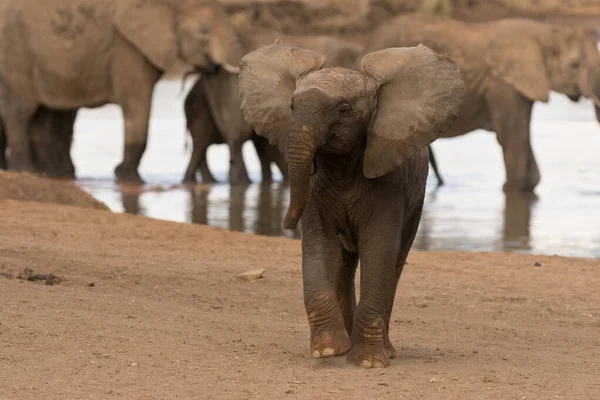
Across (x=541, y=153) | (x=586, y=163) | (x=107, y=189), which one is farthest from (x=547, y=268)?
(x=541, y=153)

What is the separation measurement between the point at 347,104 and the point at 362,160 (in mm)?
347

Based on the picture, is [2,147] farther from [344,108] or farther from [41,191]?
[344,108]

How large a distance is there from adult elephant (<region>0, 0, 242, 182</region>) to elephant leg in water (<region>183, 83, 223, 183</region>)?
96 centimetres

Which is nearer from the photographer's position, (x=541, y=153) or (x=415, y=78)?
(x=415, y=78)

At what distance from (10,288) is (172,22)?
1215 centimetres

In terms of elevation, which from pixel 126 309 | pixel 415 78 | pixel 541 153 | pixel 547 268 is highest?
pixel 415 78

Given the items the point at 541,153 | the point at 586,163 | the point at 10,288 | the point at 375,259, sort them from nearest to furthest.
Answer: the point at 375,259
the point at 10,288
the point at 586,163
the point at 541,153

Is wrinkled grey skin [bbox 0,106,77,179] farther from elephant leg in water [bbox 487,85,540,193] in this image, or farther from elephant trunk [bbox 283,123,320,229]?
elephant trunk [bbox 283,123,320,229]

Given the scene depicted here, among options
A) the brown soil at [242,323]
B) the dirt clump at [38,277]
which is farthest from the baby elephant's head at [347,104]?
the dirt clump at [38,277]

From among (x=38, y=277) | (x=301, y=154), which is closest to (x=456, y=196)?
(x=38, y=277)

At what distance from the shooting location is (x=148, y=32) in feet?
60.8

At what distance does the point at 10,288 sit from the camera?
23.5 feet

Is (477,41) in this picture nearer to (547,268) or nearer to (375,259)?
(547,268)

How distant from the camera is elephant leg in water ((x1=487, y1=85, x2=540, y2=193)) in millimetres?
18062
